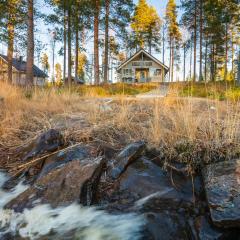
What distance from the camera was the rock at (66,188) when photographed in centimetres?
289

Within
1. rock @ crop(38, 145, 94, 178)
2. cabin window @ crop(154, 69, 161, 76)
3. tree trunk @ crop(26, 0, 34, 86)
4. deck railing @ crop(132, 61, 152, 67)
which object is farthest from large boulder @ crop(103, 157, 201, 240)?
cabin window @ crop(154, 69, 161, 76)

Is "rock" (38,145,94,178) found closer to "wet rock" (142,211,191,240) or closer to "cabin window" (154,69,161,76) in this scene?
"wet rock" (142,211,191,240)

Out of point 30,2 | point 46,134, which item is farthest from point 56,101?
point 30,2

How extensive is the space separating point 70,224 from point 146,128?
2281 millimetres

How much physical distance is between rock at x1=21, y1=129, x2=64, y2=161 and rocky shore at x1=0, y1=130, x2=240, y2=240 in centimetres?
38

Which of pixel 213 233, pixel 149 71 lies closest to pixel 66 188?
pixel 213 233

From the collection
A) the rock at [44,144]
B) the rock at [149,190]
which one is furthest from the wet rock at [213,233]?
the rock at [44,144]

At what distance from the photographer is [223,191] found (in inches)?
105

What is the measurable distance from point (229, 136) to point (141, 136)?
1.26 meters

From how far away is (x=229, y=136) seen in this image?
3.58 meters

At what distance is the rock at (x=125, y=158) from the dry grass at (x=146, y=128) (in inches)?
10.1

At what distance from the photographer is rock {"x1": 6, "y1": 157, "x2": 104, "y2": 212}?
2889 mm

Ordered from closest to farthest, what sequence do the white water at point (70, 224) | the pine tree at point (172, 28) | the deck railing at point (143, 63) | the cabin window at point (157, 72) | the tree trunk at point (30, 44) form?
the white water at point (70, 224)
the tree trunk at point (30, 44)
the deck railing at point (143, 63)
the cabin window at point (157, 72)
the pine tree at point (172, 28)

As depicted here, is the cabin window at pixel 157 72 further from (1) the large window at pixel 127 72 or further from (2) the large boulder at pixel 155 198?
(2) the large boulder at pixel 155 198
